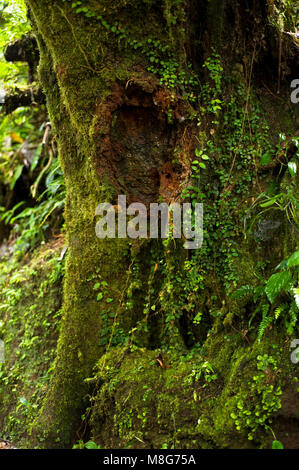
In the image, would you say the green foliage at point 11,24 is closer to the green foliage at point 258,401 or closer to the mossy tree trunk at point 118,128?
the mossy tree trunk at point 118,128

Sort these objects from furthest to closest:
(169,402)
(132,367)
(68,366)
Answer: (68,366) → (132,367) → (169,402)

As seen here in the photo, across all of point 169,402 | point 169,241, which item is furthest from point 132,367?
point 169,241

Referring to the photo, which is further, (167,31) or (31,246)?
(31,246)

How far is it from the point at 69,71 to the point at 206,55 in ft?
4.49

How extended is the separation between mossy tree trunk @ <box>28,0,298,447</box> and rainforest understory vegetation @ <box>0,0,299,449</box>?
0.01 meters

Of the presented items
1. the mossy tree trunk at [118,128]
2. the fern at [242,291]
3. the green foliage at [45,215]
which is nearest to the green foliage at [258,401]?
the fern at [242,291]

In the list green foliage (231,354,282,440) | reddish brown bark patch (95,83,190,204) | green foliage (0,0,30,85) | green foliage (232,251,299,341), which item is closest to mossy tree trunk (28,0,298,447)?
reddish brown bark patch (95,83,190,204)

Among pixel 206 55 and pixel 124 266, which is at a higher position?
pixel 206 55

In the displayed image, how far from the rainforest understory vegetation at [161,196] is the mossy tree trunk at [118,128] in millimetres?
13

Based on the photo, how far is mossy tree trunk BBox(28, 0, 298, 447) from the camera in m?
3.79

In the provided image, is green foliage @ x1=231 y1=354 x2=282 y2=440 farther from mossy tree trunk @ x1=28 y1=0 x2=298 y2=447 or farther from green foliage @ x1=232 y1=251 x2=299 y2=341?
mossy tree trunk @ x1=28 y1=0 x2=298 y2=447

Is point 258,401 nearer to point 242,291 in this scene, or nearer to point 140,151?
point 242,291

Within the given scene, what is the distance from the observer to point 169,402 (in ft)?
11.1

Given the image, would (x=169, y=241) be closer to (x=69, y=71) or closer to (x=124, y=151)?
(x=124, y=151)
